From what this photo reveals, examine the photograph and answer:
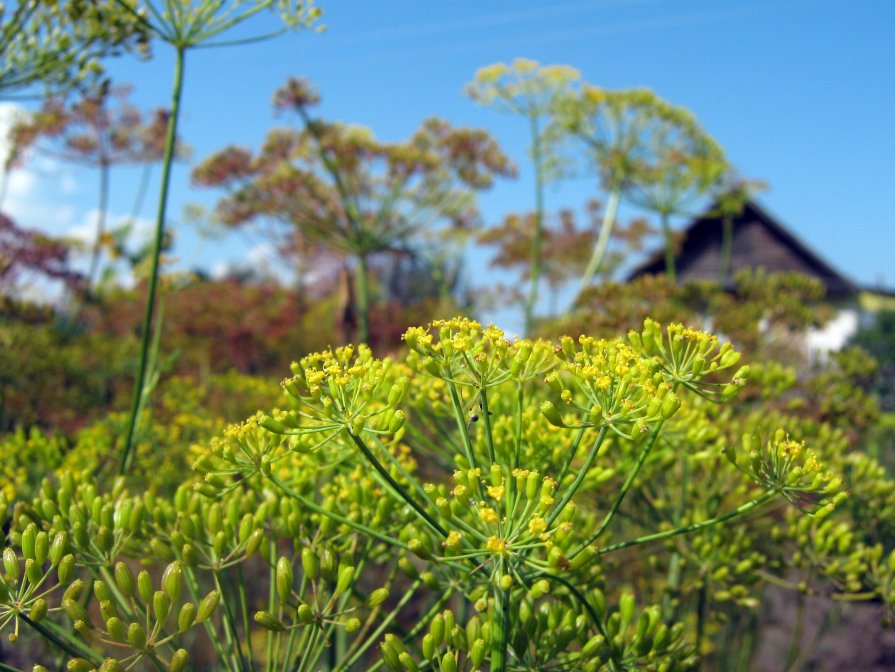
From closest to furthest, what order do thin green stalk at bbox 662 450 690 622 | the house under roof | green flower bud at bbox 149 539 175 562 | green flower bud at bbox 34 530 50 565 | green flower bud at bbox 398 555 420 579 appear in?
green flower bud at bbox 34 530 50 565, green flower bud at bbox 398 555 420 579, green flower bud at bbox 149 539 175 562, thin green stalk at bbox 662 450 690 622, the house under roof

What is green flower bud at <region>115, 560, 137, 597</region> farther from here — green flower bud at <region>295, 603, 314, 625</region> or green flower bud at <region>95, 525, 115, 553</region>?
green flower bud at <region>295, 603, 314, 625</region>

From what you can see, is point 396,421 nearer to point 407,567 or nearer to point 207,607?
point 407,567

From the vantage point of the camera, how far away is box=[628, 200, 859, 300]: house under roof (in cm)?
2688

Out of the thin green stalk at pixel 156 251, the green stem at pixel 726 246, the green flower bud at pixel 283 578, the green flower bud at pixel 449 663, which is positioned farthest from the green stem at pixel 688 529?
the green stem at pixel 726 246

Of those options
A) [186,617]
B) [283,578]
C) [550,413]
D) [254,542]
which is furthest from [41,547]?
[550,413]

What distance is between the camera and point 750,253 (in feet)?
92.0

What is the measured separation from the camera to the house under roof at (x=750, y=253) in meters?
26.9

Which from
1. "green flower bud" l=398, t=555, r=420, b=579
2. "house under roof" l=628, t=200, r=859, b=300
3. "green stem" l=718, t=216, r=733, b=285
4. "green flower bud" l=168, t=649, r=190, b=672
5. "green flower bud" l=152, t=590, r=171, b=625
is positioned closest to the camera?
"green flower bud" l=168, t=649, r=190, b=672

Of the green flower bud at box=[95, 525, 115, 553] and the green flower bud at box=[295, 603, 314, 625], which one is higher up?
the green flower bud at box=[95, 525, 115, 553]

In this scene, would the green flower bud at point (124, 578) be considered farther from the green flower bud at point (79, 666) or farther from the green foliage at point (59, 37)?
the green foliage at point (59, 37)

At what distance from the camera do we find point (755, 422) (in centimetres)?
411

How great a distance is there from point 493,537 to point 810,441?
9.58ft

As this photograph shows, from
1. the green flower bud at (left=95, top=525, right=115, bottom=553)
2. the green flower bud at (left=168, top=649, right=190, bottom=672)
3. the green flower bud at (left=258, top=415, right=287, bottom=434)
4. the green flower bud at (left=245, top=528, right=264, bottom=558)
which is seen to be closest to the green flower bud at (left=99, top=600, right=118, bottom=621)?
the green flower bud at (left=168, top=649, right=190, bottom=672)

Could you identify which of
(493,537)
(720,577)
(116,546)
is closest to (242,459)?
(116,546)
